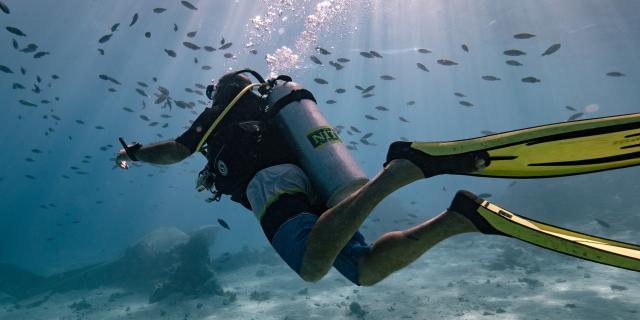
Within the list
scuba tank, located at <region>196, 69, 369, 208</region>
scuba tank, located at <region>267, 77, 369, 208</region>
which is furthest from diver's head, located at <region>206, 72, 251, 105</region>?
scuba tank, located at <region>267, 77, 369, 208</region>

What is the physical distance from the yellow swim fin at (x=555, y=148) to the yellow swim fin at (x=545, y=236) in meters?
0.28

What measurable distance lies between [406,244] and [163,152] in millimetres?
2796

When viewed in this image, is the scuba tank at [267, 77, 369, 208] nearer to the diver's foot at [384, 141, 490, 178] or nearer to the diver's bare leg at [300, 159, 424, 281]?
the diver's bare leg at [300, 159, 424, 281]

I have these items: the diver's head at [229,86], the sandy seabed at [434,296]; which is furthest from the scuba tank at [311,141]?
the sandy seabed at [434,296]

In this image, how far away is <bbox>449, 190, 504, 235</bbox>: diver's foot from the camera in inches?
97.0

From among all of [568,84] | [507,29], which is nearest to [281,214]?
[507,29]

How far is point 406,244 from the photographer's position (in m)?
2.77

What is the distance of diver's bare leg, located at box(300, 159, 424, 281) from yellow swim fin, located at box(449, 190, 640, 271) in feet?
1.36

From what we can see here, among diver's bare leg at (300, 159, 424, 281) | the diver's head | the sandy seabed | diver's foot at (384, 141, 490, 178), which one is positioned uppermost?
the diver's head

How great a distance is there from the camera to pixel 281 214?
316cm

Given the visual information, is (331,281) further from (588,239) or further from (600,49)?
(600,49)

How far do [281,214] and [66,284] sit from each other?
2518 centimetres

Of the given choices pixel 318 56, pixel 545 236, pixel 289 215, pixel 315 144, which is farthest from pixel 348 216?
pixel 318 56

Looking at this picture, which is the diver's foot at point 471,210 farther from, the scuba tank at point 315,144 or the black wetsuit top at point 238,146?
the black wetsuit top at point 238,146
